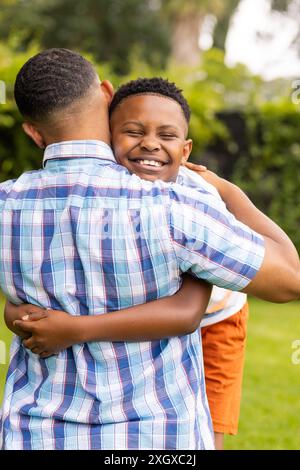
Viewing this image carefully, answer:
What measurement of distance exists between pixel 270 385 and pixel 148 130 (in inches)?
173

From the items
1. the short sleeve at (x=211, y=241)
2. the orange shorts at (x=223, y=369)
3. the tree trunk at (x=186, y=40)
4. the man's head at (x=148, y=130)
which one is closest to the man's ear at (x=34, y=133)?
the man's head at (x=148, y=130)

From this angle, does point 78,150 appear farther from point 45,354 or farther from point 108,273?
point 45,354

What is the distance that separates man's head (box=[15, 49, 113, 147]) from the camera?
217cm

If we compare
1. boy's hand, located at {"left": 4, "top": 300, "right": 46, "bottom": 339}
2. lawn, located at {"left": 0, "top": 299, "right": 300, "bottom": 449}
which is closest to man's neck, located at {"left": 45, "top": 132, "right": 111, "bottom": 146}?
boy's hand, located at {"left": 4, "top": 300, "right": 46, "bottom": 339}

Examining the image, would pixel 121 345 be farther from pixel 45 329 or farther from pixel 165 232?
pixel 165 232

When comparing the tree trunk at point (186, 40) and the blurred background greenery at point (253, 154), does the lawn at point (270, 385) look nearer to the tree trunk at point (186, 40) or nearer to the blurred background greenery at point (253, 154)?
the blurred background greenery at point (253, 154)

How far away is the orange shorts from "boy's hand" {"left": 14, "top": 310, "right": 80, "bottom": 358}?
3.48 feet

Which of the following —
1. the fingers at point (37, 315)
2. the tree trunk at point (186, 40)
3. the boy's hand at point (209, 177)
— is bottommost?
the fingers at point (37, 315)

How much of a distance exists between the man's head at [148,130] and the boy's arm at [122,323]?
0.39 meters

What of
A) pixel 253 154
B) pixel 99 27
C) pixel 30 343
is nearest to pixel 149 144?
pixel 30 343

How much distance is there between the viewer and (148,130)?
233 cm

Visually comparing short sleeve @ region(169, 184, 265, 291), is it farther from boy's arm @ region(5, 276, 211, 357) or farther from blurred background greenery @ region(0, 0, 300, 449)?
A: blurred background greenery @ region(0, 0, 300, 449)

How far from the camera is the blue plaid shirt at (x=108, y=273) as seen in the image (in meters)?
2.04

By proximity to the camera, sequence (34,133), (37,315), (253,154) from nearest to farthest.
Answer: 1. (37,315)
2. (34,133)
3. (253,154)
